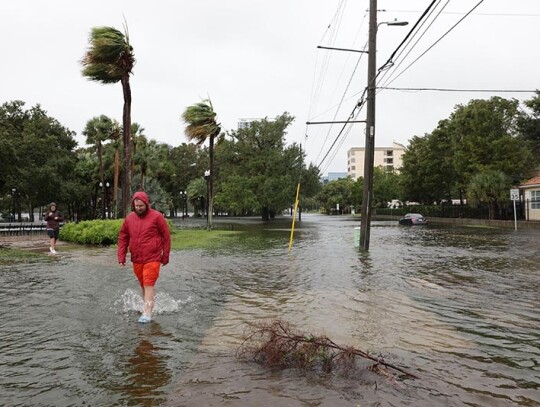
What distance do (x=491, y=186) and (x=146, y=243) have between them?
1353 inches

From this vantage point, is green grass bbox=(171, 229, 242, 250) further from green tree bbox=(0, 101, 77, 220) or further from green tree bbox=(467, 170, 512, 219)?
green tree bbox=(467, 170, 512, 219)

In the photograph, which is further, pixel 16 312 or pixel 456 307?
pixel 456 307

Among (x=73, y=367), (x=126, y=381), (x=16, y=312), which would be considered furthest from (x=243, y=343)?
(x=16, y=312)

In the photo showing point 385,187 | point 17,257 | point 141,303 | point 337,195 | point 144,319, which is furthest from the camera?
point 337,195

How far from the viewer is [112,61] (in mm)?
17734

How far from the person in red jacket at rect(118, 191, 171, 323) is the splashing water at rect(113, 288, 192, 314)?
0.68 meters

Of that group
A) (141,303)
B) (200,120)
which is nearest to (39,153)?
(200,120)

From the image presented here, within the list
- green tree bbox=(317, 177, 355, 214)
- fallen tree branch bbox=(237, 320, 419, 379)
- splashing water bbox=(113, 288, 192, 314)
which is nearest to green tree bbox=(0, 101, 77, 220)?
splashing water bbox=(113, 288, 192, 314)

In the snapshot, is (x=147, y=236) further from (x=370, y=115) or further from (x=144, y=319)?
(x=370, y=115)

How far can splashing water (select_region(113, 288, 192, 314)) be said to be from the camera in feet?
21.9

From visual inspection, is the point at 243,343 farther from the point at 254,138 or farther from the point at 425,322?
the point at 254,138

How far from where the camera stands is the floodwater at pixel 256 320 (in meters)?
3.63

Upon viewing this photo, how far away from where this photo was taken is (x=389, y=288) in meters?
8.65

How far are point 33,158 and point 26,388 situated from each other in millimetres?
36095
